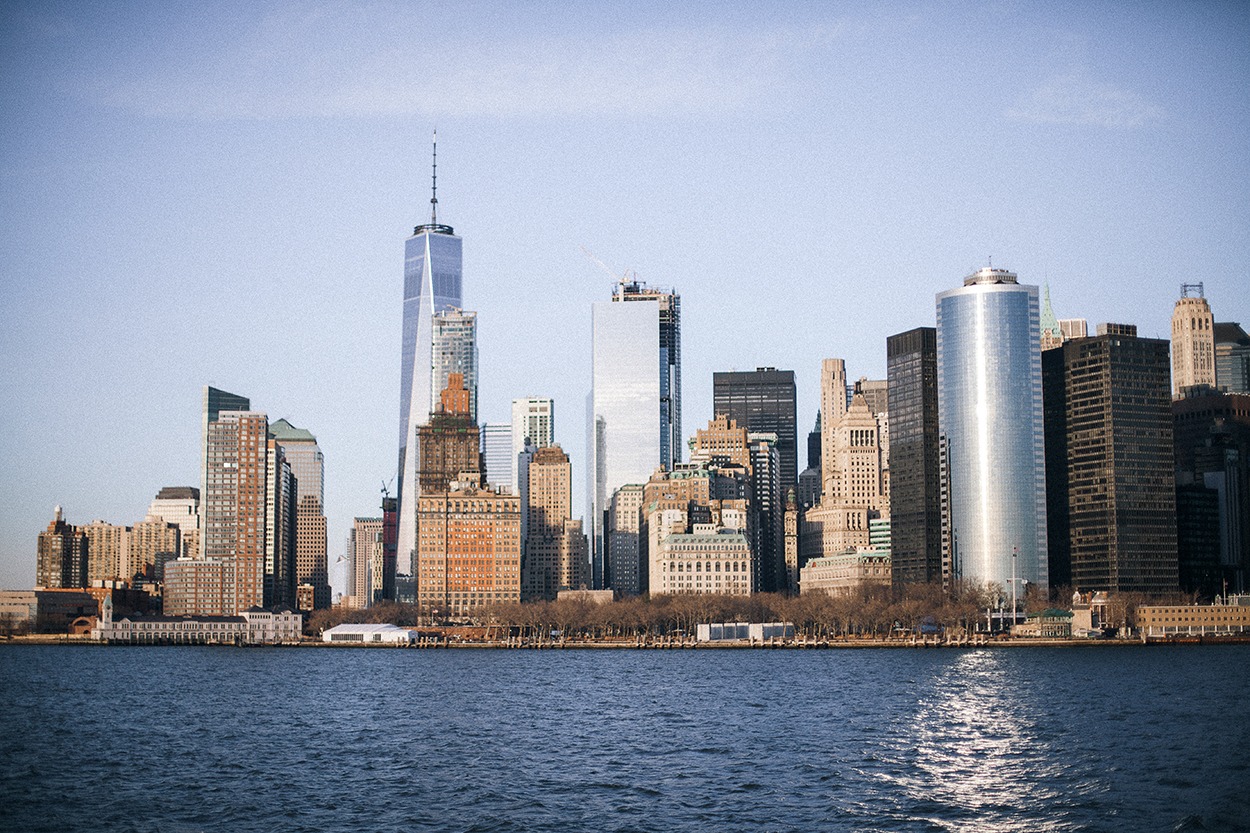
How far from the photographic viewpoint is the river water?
71.7m

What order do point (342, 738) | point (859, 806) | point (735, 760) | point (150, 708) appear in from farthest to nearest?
point (150, 708) → point (342, 738) → point (735, 760) → point (859, 806)

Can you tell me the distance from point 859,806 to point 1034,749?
2439 centimetres

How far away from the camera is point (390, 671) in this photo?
187250 millimetres

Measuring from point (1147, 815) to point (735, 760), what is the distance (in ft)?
83.6

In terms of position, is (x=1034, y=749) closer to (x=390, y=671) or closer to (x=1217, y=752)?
(x=1217, y=752)

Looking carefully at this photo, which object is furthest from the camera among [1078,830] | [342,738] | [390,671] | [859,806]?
[390,671]

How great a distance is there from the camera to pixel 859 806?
73.6 m

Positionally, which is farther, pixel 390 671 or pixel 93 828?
pixel 390 671

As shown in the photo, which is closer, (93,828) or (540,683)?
(93,828)

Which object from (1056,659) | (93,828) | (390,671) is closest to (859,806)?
(93,828)

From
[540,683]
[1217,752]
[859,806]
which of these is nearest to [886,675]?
[540,683]

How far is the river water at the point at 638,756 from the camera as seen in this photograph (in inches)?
2822

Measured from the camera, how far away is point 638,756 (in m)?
92.2

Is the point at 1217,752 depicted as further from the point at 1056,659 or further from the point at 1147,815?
the point at 1056,659
